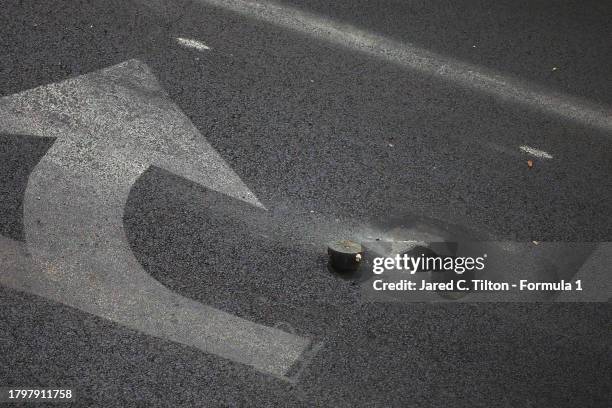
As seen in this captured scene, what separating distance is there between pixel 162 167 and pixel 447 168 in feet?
5.50

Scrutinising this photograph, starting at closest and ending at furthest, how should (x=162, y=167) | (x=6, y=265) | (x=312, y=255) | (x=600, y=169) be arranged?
1. (x=6, y=265)
2. (x=312, y=255)
3. (x=162, y=167)
4. (x=600, y=169)

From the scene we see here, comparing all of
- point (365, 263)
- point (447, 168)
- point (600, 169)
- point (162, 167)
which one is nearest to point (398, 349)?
point (365, 263)

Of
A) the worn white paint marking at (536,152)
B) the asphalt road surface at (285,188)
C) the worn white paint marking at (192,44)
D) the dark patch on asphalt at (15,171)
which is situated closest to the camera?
the asphalt road surface at (285,188)

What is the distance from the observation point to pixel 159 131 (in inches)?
163

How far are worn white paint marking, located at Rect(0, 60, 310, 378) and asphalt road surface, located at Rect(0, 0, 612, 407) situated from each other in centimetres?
1

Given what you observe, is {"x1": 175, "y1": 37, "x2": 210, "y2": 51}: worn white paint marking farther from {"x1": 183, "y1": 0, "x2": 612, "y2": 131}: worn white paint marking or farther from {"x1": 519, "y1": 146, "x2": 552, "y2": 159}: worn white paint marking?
{"x1": 519, "y1": 146, "x2": 552, "y2": 159}: worn white paint marking

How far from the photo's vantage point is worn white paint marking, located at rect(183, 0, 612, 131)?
15.3 ft

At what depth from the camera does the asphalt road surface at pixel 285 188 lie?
3.25 metres

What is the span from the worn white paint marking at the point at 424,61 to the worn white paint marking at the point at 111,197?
3.49ft

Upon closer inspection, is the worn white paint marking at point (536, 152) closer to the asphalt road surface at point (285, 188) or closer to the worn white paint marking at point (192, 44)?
the asphalt road surface at point (285, 188)

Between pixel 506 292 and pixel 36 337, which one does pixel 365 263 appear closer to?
pixel 506 292

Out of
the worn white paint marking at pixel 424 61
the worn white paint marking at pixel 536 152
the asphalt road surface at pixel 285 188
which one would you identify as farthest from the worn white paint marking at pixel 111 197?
the worn white paint marking at pixel 536 152

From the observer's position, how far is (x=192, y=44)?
463 cm

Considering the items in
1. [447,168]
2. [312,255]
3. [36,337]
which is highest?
[447,168]
